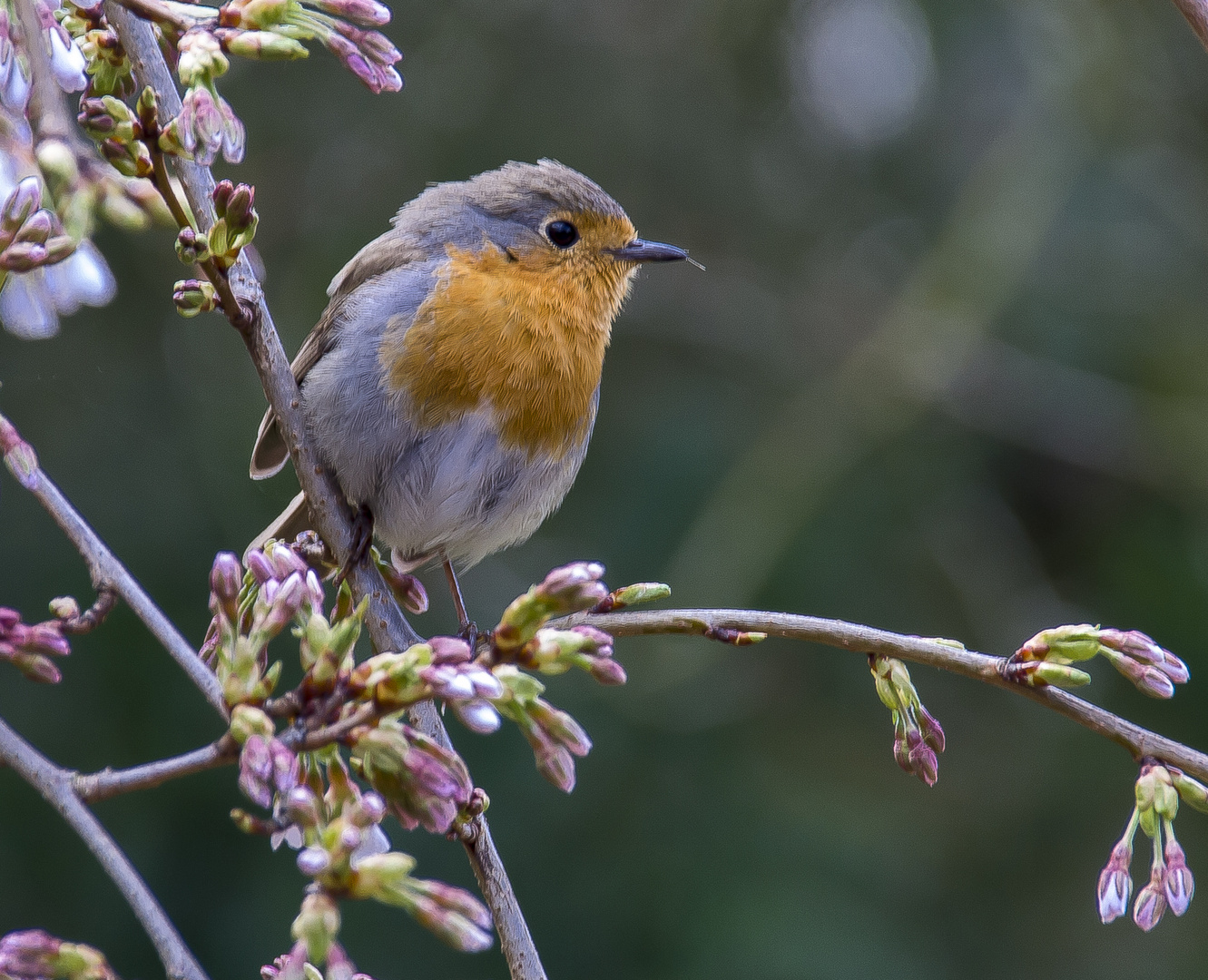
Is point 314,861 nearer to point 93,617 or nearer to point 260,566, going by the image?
point 260,566

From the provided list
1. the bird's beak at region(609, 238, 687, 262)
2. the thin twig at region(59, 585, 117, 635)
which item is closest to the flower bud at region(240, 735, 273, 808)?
the thin twig at region(59, 585, 117, 635)

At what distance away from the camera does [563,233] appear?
4.09 metres

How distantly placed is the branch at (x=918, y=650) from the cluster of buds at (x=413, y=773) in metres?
0.72

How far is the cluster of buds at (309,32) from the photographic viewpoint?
1.76m

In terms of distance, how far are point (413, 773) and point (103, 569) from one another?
2.12ft

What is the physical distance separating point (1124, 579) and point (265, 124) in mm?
4946

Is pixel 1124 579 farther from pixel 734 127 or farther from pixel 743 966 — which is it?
pixel 734 127

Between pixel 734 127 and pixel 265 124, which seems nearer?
pixel 265 124

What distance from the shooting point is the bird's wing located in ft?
12.4

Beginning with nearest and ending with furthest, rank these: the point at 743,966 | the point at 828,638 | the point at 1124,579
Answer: the point at 828,638 < the point at 743,966 < the point at 1124,579

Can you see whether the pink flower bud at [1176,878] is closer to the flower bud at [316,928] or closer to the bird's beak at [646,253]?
the flower bud at [316,928]

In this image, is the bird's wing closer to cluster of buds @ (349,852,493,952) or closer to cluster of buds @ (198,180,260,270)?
cluster of buds @ (198,180,260,270)

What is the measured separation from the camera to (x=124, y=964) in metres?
5.68

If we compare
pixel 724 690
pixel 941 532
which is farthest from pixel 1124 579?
pixel 724 690
